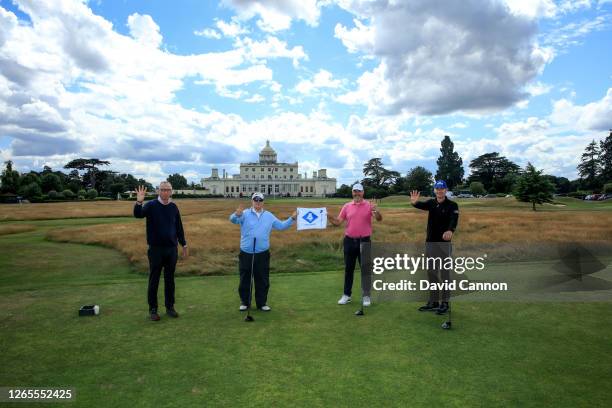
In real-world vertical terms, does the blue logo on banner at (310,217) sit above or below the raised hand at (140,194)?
below

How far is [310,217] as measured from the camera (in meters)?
8.96

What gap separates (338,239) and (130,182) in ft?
355

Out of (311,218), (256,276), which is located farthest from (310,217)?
(256,276)

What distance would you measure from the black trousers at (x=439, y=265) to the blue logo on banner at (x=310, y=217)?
255 cm

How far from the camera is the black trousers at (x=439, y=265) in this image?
289 inches

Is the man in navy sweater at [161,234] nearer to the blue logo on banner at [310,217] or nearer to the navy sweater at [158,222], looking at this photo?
the navy sweater at [158,222]

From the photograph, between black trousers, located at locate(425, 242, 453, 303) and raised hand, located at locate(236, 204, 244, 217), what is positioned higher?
raised hand, located at locate(236, 204, 244, 217)

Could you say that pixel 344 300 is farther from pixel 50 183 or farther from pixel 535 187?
pixel 50 183

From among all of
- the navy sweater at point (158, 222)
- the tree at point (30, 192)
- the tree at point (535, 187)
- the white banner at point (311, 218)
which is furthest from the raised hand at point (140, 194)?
the tree at point (30, 192)

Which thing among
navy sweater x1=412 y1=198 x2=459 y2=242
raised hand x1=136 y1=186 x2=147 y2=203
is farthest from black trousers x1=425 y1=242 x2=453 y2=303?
raised hand x1=136 y1=186 x2=147 y2=203

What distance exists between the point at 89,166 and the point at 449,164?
99.5 meters

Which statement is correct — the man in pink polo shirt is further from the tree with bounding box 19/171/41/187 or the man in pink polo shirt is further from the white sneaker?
the tree with bounding box 19/171/41/187

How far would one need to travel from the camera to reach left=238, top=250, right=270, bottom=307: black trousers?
8094 mm

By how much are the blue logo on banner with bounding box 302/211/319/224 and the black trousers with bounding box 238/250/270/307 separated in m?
1.23
